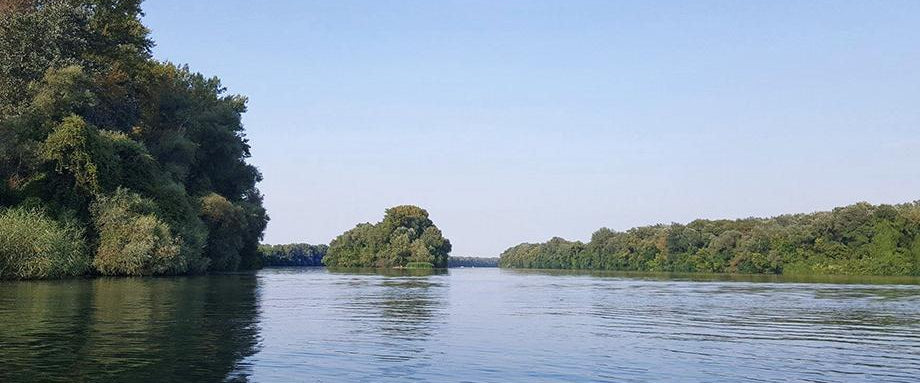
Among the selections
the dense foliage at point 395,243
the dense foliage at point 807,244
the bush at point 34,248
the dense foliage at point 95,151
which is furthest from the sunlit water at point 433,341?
the dense foliage at point 395,243

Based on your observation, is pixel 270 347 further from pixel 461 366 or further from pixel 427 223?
pixel 427 223

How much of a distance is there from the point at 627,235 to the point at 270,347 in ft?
591

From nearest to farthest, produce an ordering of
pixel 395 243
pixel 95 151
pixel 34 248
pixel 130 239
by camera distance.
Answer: pixel 34 248, pixel 130 239, pixel 95 151, pixel 395 243

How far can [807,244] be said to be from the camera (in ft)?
435

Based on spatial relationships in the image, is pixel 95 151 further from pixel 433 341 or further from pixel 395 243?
pixel 395 243

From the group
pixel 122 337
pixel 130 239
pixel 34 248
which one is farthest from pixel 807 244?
pixel 122 337

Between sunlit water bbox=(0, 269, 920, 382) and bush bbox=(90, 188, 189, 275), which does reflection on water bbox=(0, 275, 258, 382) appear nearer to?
sunlit water bbox=(0, 269, 920, 382)

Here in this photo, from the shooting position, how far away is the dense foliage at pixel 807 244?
121 meters

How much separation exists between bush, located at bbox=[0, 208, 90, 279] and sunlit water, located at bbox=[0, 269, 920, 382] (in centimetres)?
1313

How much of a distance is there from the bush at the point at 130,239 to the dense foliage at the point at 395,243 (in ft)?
347

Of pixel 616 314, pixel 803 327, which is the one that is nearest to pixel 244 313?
pixel 616 314

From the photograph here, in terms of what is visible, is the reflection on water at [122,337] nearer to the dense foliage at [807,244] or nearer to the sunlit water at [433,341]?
the sunlit water at [433,341]

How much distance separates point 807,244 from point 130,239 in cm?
10718

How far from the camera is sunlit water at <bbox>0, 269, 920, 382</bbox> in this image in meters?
17.2
